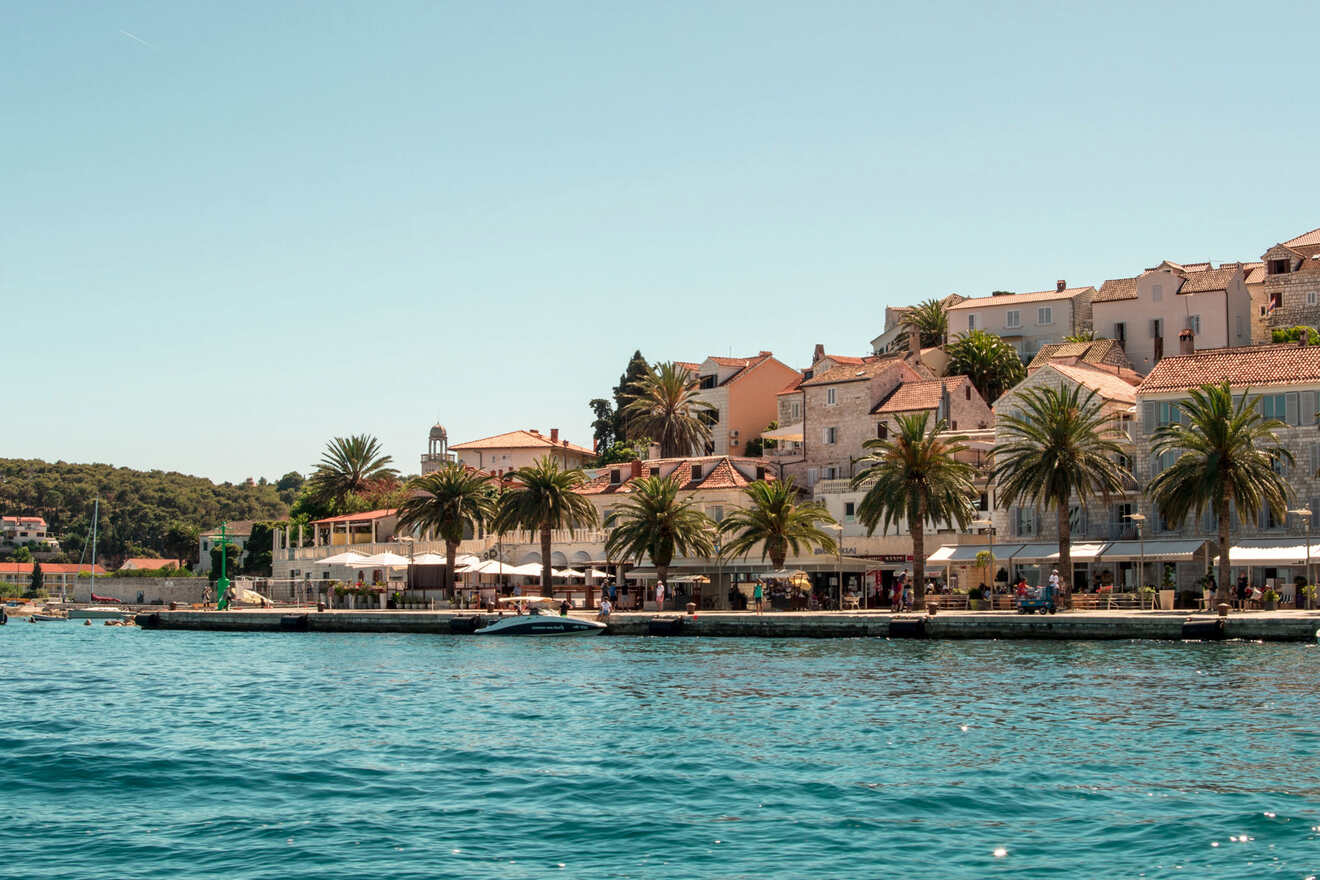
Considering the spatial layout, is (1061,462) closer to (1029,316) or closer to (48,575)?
(1029,316)

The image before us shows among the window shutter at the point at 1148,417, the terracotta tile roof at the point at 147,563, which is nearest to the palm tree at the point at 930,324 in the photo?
the window shutter at the point at 1148,417

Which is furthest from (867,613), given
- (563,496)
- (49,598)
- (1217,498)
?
(49,598)

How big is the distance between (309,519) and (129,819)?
10279cm

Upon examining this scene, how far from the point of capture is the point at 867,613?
62250mm

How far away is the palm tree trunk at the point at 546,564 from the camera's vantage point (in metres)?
78.6

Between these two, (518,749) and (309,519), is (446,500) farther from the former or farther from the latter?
(518,749)

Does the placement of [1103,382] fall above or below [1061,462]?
above

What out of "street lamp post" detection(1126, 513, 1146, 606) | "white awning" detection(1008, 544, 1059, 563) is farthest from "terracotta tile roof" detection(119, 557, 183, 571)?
"street lamp post" detection(1126, 513, 1146, 606)

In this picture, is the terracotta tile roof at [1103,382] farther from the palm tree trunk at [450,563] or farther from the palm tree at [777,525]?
the palm tree trunk at [450,563]

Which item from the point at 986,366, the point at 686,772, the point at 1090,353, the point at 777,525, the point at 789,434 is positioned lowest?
the point at 686,772

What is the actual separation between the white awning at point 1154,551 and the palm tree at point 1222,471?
3.63 meters

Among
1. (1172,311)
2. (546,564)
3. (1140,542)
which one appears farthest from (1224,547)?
(1172,311)

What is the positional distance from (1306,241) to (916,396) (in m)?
45.6

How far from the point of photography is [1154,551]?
62062 millimetres
